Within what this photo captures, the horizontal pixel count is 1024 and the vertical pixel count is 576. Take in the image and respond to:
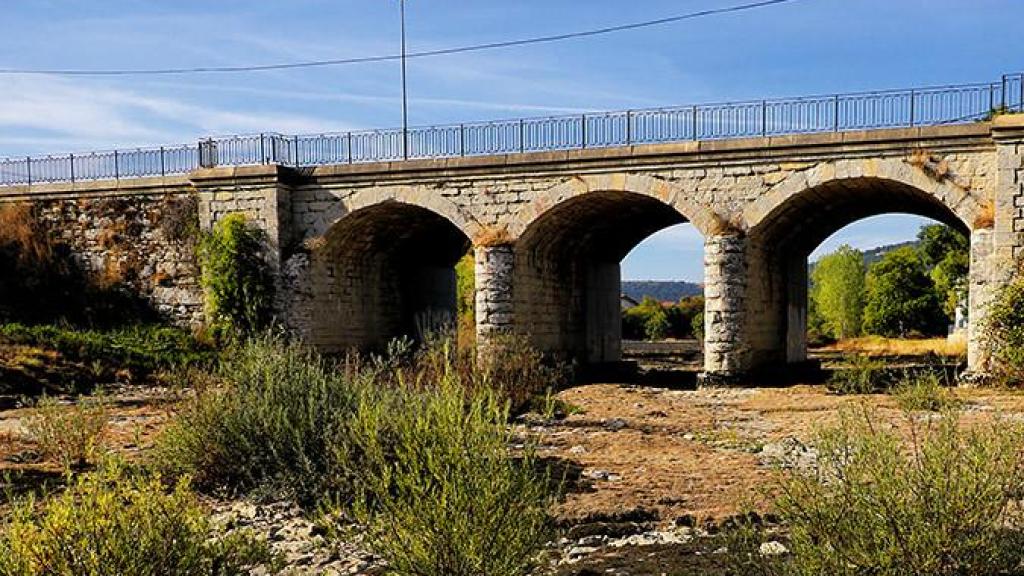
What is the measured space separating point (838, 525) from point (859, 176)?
456 inches

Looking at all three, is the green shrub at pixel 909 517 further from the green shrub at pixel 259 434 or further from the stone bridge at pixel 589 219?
the stone bridge at pixel 589 219

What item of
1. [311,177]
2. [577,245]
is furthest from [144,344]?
[577,245]

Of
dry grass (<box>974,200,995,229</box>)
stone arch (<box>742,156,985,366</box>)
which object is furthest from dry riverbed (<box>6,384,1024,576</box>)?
stone arch (<box>742,156,985,366</box>)

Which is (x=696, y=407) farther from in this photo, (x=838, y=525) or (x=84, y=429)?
(x=838, y=525)

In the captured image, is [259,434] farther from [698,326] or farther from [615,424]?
[698,326]

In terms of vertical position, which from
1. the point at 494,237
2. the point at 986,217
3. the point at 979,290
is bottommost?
the point at 979,290

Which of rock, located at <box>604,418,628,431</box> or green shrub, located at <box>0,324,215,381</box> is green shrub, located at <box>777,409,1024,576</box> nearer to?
rock, located at <box>604,418,628,431</box>

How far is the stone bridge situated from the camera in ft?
45.7

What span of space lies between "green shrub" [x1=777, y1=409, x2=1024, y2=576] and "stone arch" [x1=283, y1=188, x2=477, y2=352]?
13.2 metres

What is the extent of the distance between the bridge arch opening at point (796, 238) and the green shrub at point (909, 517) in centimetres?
1107

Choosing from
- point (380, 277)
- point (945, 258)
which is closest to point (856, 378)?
point (380, 277)

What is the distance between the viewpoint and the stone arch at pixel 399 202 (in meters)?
17.0

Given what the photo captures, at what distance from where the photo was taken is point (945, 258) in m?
32.0

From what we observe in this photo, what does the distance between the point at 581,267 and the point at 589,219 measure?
6.36 ft
